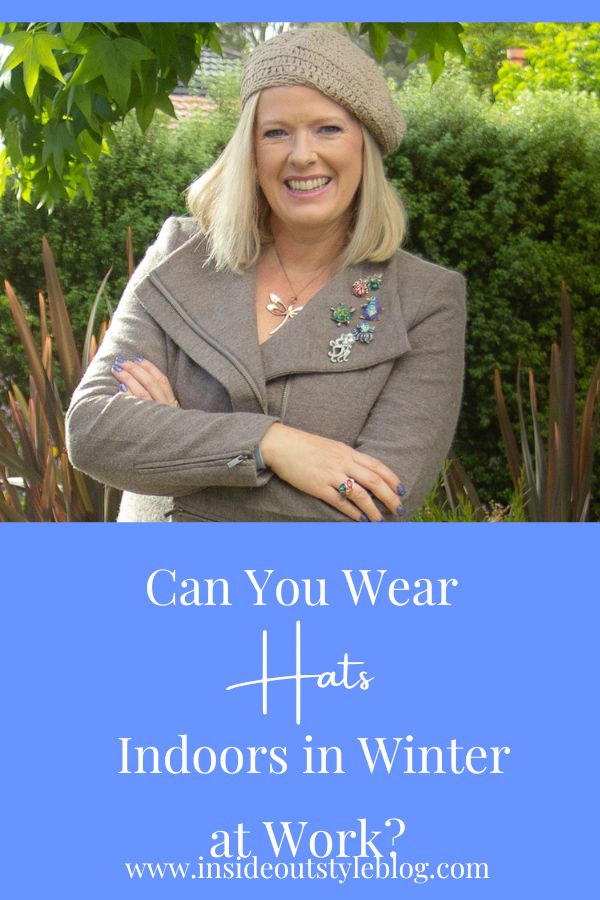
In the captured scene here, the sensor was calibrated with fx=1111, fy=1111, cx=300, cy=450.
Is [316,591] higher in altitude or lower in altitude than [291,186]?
lower

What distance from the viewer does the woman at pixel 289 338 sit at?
1.92 metres

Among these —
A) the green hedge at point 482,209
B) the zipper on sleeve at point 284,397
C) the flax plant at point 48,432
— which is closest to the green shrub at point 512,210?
the green hedge at point 482,209

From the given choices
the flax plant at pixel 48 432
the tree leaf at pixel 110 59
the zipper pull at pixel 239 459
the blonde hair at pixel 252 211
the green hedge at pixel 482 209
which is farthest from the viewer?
the flax plant at pixel 48 432

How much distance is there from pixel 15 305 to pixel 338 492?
1.05 m

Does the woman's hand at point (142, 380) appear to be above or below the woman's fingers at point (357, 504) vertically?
above

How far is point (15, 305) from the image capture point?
2572 mm

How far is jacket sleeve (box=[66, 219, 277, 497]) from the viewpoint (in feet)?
6.21

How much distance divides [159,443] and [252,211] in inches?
19.0

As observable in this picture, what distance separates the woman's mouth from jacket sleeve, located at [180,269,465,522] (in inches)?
A: 10.9

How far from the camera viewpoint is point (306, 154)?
1.92 m

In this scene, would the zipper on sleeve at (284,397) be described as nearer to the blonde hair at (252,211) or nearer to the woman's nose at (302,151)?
the blonde hair at (252,211)

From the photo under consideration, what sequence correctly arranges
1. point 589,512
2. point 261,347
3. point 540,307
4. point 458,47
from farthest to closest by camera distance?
point 589,512 < point 540,307 < point 458,47 < point 261,347

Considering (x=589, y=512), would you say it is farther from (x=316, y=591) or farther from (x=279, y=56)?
(x=279, y=56)

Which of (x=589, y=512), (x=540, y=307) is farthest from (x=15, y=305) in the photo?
(x=589, y=512)
